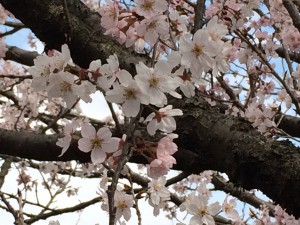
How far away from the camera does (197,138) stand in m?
1.59

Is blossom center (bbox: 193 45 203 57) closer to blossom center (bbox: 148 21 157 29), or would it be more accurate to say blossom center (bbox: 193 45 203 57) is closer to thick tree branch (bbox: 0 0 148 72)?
blossom center (bbox: 148 21 157 29)

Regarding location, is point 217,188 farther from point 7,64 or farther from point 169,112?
point 7,64

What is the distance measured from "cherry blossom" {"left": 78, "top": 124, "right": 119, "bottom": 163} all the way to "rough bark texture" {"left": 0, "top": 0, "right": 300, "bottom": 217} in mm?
438

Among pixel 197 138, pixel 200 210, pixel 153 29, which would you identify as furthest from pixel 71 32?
pixel 200 210

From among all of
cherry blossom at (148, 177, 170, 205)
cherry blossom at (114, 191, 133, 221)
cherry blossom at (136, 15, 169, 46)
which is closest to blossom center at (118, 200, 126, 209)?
cherry blossom at (114, 191, 133, 221)

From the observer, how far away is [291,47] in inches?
150

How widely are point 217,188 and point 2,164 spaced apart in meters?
2.05

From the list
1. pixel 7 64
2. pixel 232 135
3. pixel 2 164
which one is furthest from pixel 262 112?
pixel 7 64

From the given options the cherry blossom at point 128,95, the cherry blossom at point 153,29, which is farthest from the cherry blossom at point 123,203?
the cherry blossom at point 153,29

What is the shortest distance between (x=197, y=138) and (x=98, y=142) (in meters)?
0.50

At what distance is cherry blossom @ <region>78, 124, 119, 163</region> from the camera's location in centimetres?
117

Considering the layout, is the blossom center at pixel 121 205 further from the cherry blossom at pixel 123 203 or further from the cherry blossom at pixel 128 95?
the cherry blossom at pixel 128 95

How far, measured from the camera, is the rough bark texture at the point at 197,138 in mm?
A: 1443

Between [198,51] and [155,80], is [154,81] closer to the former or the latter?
[155,80]
